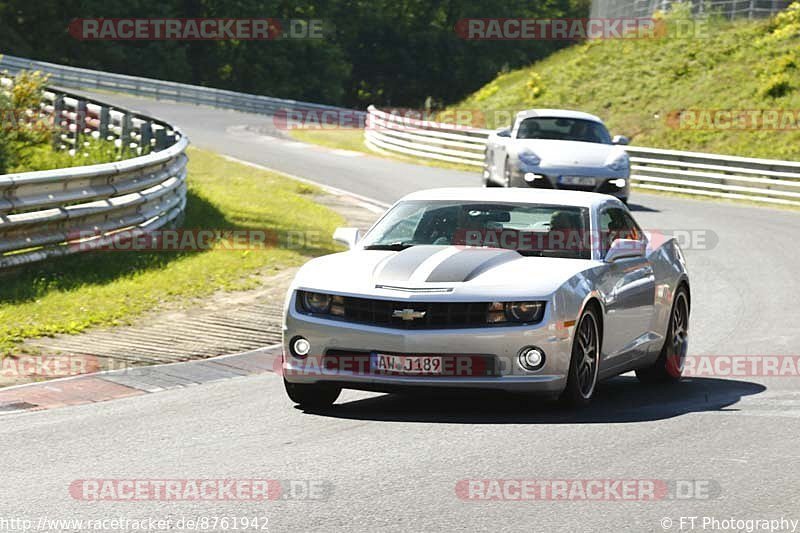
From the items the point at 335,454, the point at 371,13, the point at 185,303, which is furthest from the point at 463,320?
the point at 371,13

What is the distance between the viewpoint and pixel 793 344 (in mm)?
12391

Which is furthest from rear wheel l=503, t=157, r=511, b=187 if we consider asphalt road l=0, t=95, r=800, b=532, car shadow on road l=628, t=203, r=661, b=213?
asphalt road l=0, t=95, r=800, b=532

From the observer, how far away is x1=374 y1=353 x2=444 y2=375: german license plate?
8.58m

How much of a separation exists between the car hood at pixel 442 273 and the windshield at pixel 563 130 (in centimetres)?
1477

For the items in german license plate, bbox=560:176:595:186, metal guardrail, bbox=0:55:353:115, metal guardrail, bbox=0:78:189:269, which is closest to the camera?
metal guardrail, bbox=0:78:189:269

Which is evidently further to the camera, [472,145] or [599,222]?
[472,145]

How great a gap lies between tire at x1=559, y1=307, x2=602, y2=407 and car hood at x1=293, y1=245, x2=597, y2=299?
1.17 feet

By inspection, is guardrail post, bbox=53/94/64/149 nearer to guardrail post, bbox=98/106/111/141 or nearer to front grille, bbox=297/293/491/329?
guardrail post, bbox=98/106/111/141

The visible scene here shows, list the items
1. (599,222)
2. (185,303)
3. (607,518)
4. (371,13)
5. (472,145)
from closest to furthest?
(607,518), (599,222), (185,303), (472,145), (371,13)

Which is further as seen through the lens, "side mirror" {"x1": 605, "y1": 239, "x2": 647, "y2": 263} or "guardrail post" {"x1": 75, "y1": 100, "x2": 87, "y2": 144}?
"guardrail post" {"x1": 75, "y1": 100, "x2": 87, "y2": 144}

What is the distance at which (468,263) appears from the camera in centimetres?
894

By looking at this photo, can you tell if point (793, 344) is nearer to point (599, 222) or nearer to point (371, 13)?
point (599, 222)

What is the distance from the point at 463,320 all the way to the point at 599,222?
181 centimetres

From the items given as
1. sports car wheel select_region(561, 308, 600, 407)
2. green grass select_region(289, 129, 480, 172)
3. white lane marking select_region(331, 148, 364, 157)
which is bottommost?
green grass select_region(289, 129, 480, 172)
